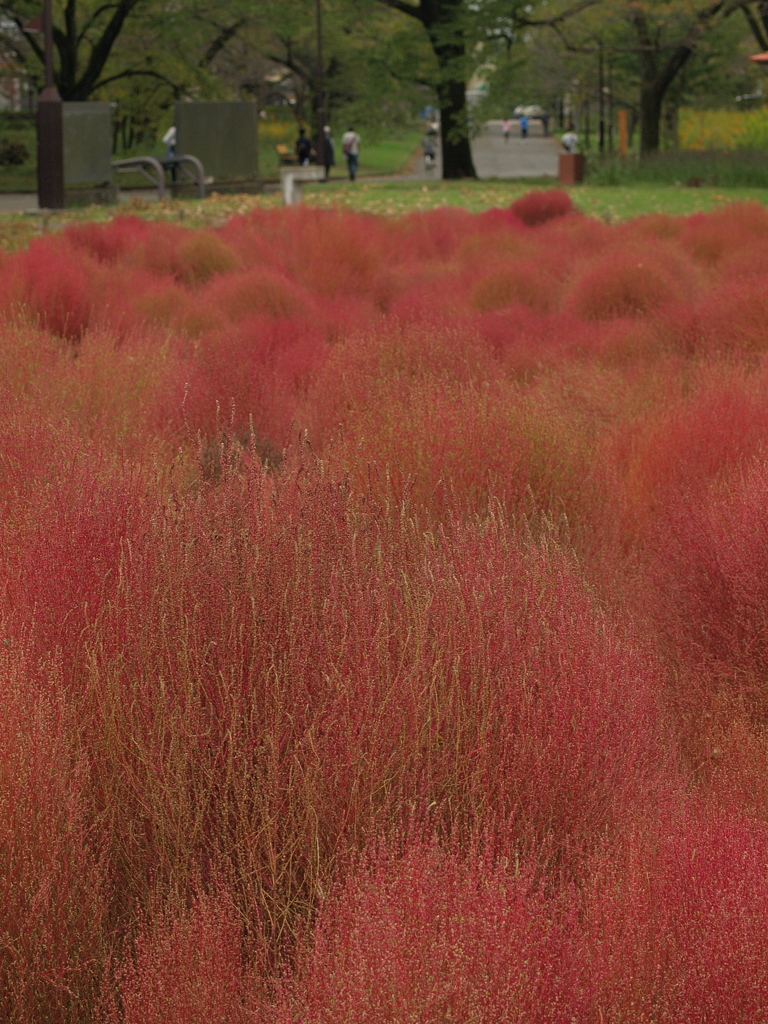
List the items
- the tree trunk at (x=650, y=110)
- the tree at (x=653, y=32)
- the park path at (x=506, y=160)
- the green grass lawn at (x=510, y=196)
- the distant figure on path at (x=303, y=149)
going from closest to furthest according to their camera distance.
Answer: the green grass lawn at (x=510, y=196)
the tree at (x=653, y=32)
the tree trunk at (x=650, y=110)
the distant figure on path at (x=303, y=149)
the park path at (x=506, y=160)

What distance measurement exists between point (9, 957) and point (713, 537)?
2.57 m

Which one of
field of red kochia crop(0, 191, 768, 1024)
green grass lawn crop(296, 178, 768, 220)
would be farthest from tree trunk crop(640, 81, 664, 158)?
field of red kochia crop(0, 191, 768, 1024)

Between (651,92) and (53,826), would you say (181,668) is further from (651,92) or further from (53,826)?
(651,92)

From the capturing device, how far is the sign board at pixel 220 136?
25078 mm

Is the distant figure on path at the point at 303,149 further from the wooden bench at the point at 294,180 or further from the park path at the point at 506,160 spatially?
the wooden bench at the point at 294,180

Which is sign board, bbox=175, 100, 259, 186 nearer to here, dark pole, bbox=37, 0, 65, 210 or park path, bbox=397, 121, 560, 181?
dark pole, bbox=37, 0, 65, 210

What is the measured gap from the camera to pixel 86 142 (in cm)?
2136

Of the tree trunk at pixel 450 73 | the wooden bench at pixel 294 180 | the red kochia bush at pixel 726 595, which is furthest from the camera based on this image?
the tree trunk at pixel 450 73

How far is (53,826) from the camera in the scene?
2.48 metres

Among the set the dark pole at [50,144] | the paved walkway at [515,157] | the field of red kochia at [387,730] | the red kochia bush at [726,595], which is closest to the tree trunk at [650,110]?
the paved walkway at [515,157]

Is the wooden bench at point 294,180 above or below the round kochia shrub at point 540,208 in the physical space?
above

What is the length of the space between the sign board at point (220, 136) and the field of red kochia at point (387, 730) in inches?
819

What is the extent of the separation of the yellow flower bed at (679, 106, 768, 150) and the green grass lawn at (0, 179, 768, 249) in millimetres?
8699

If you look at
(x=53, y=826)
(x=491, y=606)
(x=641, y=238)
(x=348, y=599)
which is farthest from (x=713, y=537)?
(x=641, y=238)
